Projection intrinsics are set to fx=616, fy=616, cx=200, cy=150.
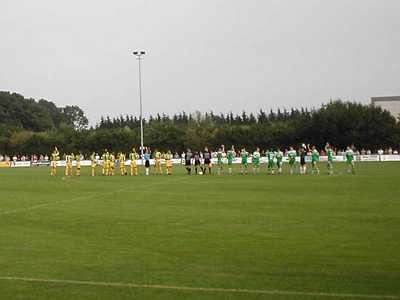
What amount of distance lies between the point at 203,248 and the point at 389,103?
104217 millimetres

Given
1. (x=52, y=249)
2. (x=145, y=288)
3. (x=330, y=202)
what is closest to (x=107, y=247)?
(x=52, y=249)

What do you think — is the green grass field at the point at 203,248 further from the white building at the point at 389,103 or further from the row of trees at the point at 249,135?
the white building at the point at 389,103

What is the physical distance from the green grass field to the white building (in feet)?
294

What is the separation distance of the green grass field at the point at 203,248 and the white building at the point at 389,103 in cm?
8972

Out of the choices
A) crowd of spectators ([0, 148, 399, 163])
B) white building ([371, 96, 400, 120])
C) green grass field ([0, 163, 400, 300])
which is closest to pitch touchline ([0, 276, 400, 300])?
green grass field ([0, 163, 400, 300])

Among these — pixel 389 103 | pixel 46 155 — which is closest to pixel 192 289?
pixel 46 155

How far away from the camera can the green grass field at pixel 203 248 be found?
9.06 metres

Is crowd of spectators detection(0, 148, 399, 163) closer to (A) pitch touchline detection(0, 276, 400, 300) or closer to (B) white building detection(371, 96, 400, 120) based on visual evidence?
(B) white building detection(371, 96, 400, 120)

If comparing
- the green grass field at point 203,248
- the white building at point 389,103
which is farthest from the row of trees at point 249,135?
the green grass field at point 203,248

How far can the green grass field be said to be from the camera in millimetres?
9062

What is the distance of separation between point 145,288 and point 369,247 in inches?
199

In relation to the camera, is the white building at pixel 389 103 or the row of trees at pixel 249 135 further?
the white building at pixel 389 103

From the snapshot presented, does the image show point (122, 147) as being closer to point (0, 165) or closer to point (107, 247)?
point (0, 165)

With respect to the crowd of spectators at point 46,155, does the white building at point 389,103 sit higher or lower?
higher
